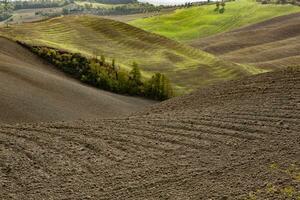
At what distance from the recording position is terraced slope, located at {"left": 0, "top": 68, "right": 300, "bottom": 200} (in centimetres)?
1544

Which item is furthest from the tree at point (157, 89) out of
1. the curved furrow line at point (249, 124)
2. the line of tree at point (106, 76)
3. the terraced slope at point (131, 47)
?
the curved furrow line at point (249, 124)

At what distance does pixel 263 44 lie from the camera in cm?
8069

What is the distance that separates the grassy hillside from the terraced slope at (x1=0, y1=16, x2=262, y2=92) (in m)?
39.9

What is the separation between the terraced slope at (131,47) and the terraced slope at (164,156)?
25.0 m

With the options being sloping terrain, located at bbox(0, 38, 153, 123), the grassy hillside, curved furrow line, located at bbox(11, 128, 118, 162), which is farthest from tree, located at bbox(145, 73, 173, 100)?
the grassy hillside

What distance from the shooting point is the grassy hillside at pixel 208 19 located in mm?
104938

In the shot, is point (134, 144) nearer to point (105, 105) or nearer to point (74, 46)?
point (105, 105)

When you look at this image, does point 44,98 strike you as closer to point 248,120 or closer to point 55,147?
point 55,147

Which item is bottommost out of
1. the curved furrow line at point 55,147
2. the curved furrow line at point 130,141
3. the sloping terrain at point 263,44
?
the sloping terrain at point 263,44

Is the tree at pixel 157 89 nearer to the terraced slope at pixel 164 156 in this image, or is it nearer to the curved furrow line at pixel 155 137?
the terraced slope at pixel 164 156

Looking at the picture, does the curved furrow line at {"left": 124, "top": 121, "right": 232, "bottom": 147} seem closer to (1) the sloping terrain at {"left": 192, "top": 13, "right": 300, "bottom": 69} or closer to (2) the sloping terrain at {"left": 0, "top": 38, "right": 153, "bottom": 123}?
(2) the sloping terrain at {"left": 0, "top": 38, "right": 153, "bottom": 123}

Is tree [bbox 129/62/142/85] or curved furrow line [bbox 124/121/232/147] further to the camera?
tree [bbox 129/62/142/85]

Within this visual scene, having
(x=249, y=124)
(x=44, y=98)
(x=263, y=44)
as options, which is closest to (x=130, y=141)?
(x=249, y=124)

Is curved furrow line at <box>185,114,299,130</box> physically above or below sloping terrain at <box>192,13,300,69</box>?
above
